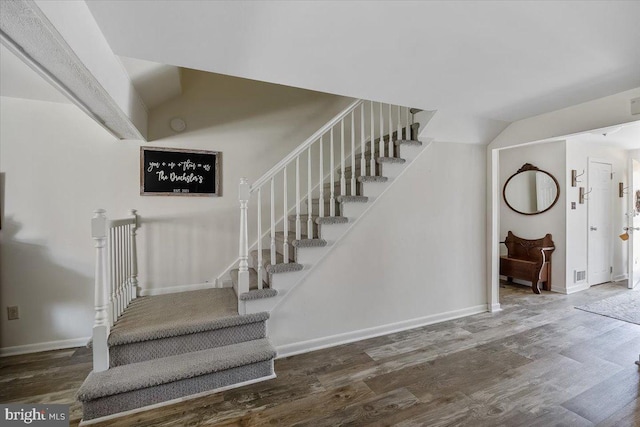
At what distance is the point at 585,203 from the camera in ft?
14.1

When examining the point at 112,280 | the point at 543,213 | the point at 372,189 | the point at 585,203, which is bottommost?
the point at 112,280

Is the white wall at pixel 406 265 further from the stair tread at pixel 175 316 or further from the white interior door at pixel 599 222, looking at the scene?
the white interior door at pixel 599 222

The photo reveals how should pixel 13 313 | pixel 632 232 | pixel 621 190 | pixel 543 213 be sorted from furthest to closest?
pixel 621 190
pixel 543 213
pixel 632 232
pixel 13 313

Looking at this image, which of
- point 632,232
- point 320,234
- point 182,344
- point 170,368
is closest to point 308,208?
point 320,234

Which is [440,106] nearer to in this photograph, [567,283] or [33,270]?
[567,283]

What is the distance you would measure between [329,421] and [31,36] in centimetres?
243

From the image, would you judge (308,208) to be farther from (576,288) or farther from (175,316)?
(576,288)

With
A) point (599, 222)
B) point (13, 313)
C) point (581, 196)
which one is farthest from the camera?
point (599, 222)

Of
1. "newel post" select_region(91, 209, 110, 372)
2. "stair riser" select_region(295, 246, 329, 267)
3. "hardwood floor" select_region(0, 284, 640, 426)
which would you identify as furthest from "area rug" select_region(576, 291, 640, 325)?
"newel post" select_region(91, 209, 110, 372)

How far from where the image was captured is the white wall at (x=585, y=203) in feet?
13.5

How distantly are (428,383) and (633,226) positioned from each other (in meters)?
4.86

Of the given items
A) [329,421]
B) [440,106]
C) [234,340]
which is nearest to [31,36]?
[234,340]

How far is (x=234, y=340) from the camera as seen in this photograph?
219 cm

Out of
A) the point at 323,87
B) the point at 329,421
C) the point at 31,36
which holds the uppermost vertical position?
the point at 323,87
